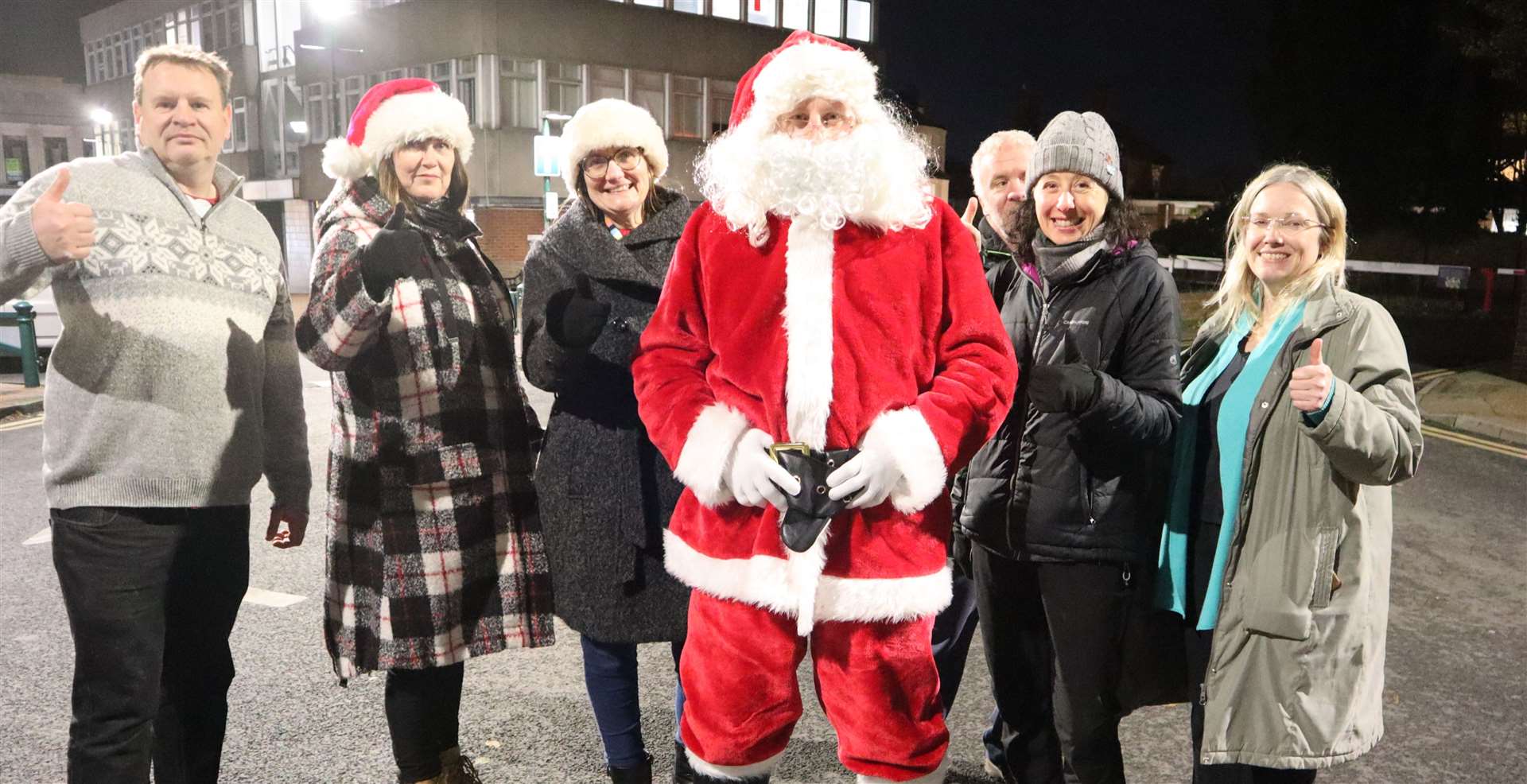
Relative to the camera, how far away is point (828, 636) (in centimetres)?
232

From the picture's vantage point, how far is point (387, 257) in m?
2.71

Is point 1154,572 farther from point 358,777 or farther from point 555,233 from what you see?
point 358,777

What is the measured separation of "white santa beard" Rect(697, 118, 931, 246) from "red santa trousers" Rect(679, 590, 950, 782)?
0.93m

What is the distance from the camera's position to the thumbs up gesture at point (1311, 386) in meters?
2.22

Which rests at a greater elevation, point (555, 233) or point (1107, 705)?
point (555, 233)

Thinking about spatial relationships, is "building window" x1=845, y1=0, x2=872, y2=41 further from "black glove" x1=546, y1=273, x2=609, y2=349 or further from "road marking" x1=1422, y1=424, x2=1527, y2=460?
"black glove" x1=546, y1=273, x2=609, y2=349

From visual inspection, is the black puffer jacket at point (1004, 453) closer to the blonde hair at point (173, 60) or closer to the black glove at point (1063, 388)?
the black glove at point (1063, 388)

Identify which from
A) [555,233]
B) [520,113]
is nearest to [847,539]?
[555,233]

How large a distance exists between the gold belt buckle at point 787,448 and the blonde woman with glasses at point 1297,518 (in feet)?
3.65

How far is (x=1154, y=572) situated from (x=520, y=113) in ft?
91.3

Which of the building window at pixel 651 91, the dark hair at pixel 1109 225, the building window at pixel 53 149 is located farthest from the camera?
the building window at pixel 53 149

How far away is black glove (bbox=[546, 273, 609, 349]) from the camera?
2852mm

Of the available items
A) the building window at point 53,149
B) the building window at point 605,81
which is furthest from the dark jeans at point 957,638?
the building window at point 53,149

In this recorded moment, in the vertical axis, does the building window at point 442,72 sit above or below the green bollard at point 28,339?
above
